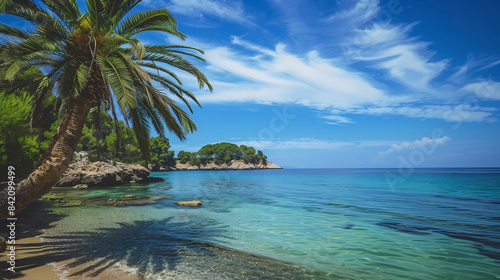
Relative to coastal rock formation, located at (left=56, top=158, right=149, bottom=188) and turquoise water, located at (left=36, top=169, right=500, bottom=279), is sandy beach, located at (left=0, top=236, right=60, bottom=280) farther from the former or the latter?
coastal rock formation, located at (left=56, top=158, right=149, bottom=188)

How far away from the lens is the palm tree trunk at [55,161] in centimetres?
604

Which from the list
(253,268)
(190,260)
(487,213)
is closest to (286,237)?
(253,268)

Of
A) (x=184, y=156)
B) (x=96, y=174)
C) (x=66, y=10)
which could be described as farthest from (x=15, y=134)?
(x=184, y=156)

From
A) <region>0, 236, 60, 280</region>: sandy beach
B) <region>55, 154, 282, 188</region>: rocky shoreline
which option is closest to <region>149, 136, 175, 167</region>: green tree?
<region>55, 154, 282, 188</region>: rocky shoreline

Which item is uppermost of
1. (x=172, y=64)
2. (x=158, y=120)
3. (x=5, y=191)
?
(x=172, y=64)

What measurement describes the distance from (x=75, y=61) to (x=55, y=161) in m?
2.70

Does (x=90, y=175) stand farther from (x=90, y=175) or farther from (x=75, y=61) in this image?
(x=75, y=61)

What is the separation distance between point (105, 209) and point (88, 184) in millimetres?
19192

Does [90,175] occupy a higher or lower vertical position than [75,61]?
lower

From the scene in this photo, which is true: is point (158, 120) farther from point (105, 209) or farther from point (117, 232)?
point (105, 209)

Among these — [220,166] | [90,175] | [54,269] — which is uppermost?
[220,166]

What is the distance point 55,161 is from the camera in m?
6.27

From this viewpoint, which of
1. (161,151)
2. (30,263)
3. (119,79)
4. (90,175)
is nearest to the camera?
(119,79)

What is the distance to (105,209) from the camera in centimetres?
1460
